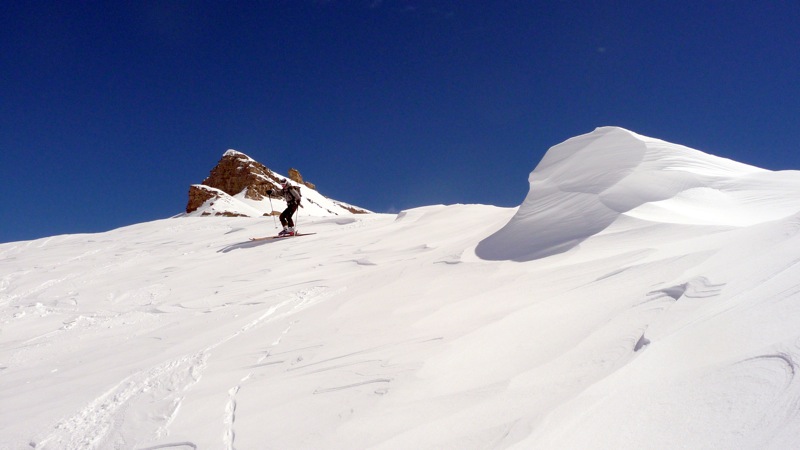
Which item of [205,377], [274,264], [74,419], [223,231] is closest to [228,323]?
[205,377]

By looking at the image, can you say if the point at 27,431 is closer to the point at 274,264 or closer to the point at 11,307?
the point at 11,307

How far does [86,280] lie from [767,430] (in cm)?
930

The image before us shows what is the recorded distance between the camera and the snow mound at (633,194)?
16.2 feet

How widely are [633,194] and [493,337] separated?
323 centimetres

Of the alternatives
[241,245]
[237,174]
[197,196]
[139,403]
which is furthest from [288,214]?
[237,174]

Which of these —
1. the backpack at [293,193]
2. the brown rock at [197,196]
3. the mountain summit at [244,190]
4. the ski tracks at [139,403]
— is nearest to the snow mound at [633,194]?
the ski tracks at [139,403]

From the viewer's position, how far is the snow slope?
1822 millimetres

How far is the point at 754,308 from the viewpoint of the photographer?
2100mm

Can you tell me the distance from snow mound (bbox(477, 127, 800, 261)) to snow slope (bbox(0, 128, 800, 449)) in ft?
0.11

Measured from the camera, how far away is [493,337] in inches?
121

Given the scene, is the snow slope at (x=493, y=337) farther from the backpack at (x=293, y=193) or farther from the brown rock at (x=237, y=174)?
the brown rock at (x=237, y=174)

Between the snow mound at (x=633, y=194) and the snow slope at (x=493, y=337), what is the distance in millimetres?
35

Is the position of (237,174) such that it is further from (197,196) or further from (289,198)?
(289,198)

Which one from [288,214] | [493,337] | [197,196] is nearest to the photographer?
[493,337]
